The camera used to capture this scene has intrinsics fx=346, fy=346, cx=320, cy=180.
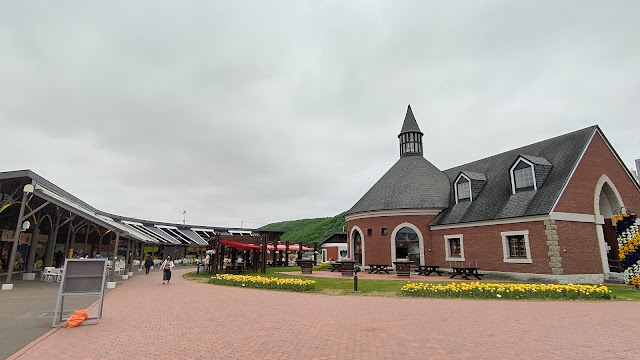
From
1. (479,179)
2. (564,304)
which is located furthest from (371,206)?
(564,304)

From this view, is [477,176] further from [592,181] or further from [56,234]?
[56,234]

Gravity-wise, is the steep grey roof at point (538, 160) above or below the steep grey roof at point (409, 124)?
below

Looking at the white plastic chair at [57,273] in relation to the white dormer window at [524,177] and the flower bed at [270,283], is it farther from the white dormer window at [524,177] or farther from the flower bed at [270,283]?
the white dormer window at [524,177]

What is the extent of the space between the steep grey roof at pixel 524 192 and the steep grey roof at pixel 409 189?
149 cm

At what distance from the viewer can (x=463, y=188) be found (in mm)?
25703

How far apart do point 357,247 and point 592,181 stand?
1721 cm

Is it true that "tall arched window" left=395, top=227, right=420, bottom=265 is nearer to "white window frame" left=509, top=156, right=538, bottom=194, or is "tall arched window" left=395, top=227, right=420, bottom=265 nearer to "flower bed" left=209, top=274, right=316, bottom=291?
"white window frame" left=509, top=156, right=538, bottom=194

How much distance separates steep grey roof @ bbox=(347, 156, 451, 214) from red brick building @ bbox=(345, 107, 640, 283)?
0.09 metres

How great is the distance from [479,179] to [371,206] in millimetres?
8482

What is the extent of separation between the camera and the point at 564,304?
1177 centimetres

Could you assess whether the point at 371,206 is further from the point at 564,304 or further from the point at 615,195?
the point at 564,304

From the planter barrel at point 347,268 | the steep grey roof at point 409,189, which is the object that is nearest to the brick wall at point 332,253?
the steep grey roof at point 409,189

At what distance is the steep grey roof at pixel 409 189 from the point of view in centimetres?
2724

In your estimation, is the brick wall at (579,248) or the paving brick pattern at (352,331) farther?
the brick wall at (579,248)
